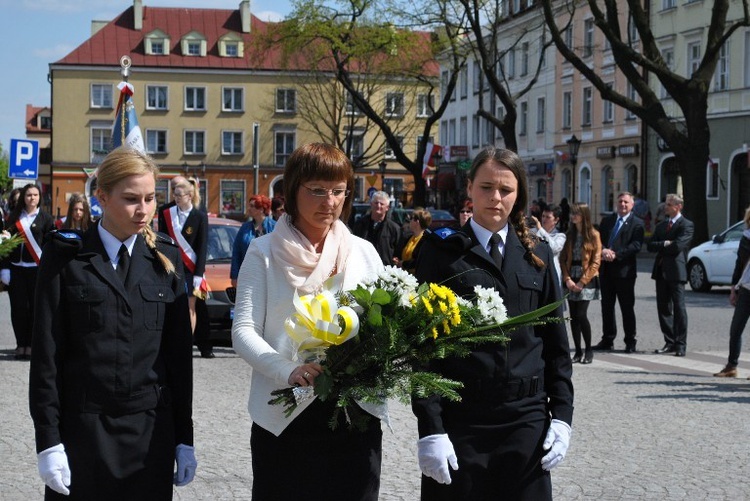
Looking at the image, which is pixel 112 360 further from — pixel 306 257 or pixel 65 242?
pixel 306 257

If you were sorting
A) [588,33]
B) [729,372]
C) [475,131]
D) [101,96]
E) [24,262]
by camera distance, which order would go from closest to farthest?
[729,372] < [24,262] < [588,33] < [475,131] < [101,96]

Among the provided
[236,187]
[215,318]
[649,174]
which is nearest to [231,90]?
[236,187]

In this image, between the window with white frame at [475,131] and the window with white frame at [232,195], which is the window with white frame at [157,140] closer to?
the window with white frame at [232,195]

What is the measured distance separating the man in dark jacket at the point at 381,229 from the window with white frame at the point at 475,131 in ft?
184

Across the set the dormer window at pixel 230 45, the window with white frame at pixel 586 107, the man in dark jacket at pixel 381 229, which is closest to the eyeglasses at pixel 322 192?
the man in dark jacket at pixel 381 229

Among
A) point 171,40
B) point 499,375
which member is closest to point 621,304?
point 499,375

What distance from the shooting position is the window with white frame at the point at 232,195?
85.9 metres

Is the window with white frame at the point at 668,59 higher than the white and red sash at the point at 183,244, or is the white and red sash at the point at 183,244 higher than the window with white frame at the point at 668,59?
the window with white frame at the point at 668,59

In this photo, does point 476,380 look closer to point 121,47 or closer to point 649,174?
point 649,174

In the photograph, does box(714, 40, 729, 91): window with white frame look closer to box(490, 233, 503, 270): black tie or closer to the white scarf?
box(490, 233, 503, 270): black tie

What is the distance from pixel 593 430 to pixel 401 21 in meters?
33.0

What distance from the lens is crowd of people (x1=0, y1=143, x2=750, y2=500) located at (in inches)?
149

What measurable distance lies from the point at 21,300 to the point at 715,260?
14.8 meters

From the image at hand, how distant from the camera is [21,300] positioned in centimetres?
1329
